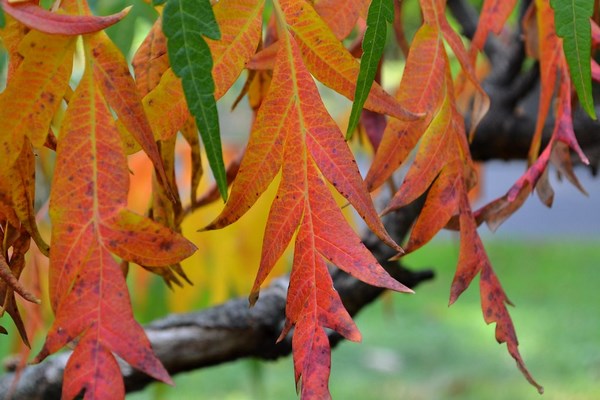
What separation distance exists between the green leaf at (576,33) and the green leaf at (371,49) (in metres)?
0.08

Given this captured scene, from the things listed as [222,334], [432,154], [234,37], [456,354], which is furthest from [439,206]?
[456,354]

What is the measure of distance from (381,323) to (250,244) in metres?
2.84

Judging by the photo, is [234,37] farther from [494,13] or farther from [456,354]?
[456,354]

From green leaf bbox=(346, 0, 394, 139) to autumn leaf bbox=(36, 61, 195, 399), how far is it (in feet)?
0.30

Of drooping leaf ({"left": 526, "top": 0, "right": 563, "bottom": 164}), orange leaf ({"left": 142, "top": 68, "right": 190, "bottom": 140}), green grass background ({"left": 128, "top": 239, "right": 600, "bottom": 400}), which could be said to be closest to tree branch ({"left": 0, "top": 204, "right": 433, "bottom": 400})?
drooping leaf ({"left": 526, "top": 0, "right": 563, "bottom": 164})

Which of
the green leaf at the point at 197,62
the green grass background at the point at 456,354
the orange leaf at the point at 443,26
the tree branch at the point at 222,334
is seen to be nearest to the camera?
the green leaf at the point at 197,62

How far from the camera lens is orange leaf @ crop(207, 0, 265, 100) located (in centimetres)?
38

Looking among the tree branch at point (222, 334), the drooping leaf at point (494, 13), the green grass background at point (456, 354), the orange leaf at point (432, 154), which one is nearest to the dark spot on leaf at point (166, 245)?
the orange leaf at point (432, 154)

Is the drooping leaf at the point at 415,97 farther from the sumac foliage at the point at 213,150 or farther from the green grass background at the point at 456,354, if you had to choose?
the green grass background at the point at 456,354

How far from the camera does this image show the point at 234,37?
38 cm

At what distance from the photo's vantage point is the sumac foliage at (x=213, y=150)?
0.34 m

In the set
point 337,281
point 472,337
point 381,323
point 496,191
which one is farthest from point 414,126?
point 496,191

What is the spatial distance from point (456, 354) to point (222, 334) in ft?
8.30

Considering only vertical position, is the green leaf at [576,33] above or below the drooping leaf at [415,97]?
above
